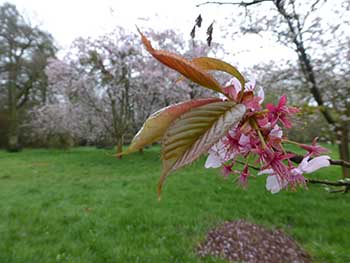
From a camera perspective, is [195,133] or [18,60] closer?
[195,133]

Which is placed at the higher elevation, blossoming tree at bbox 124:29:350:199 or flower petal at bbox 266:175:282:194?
blossoming tree at bbox 124:29:350:199

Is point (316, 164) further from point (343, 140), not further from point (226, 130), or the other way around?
point (343, 140)

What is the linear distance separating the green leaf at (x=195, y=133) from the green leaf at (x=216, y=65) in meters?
0.06

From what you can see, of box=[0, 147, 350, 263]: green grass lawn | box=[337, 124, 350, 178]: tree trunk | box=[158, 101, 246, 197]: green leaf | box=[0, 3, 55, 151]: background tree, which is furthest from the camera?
box=[0, 3, 55, 151]: background tree

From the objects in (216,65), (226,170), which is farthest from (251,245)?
(216,65)

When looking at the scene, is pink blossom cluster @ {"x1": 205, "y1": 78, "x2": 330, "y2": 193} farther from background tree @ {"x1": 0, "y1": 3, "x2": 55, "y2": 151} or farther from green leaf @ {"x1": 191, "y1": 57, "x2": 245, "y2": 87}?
background tree @ {"x1": 0, "y1": 3, "x2": 55, "y2": 151}

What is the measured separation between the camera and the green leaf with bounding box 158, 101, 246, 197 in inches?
9.5

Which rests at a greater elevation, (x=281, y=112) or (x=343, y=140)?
(x=343, y=140)

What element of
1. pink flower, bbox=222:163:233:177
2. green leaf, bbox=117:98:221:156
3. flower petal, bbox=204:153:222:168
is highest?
green leaf, bbox=117:98:221:156

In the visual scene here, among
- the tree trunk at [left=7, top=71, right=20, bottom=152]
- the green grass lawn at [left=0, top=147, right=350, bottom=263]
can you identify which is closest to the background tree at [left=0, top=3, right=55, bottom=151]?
the tree trunk at [left=7, top=71, right=20, bottom=152]

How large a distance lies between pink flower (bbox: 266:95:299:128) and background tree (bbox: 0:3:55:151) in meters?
17.7

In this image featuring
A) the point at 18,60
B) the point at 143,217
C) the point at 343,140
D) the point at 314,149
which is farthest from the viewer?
the point at 18,60

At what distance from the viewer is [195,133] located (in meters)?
0.26

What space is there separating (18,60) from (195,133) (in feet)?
61.3
